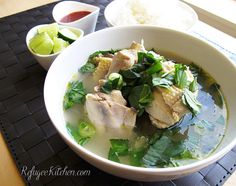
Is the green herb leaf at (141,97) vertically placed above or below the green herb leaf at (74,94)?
above

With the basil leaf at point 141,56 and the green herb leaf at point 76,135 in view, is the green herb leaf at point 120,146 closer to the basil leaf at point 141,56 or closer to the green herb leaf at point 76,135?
the green herb leaf at point 76,135

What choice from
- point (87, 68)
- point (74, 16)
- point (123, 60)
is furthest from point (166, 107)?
point (74, 16)

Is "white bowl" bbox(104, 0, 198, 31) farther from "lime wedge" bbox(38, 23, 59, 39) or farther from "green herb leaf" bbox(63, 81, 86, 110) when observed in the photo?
"green herb leaf" bbox(63, 81, 86, 110)

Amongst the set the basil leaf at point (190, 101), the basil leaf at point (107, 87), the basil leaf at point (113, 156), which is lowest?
the basil leaf at point (113, 156)

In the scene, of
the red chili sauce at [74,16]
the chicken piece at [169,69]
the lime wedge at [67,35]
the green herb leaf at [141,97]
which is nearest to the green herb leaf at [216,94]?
the chicken piece at [169,69]

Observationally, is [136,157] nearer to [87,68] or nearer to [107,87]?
[107,87]

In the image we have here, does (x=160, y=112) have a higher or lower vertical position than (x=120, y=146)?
higher

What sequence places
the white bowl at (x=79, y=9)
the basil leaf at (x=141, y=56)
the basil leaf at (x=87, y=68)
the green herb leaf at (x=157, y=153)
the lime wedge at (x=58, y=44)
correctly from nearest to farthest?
1. the green herb leaf at (x=157, y=153)
2. the basil leaf at (x=141, y=56)
3. the basil leaf at (x=87, y=68)
4. the lime wedge at (x=58, y=44)
5. the white bowl at (x=79, y=9)

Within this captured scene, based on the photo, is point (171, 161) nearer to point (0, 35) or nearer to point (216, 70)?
point (216, 70)
